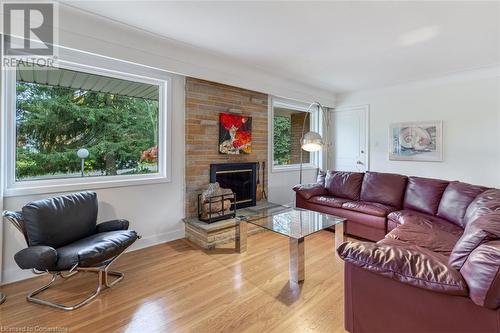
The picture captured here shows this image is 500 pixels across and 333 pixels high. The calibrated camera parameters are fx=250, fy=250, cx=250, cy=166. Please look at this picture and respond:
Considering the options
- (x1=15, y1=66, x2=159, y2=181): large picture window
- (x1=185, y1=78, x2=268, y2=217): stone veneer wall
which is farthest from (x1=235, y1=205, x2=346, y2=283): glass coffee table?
(x1=15, y1=66, x2=159, y2=181): large picture window

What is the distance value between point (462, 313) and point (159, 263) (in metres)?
2.51

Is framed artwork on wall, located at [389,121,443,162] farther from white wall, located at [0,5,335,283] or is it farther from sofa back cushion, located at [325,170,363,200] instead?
white wall, located at [0,5,335,283]

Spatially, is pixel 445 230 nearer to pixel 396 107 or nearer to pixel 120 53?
pixel 396 107

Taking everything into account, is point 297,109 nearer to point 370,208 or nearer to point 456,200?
point 370,208

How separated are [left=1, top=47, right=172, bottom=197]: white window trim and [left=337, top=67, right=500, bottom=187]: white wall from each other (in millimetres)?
4017

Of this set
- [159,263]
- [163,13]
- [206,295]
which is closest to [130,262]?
[159,263]

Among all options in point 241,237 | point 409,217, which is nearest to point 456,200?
point 409,217

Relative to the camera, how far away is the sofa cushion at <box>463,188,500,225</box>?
7.22 feet

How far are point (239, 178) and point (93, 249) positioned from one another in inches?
93.6

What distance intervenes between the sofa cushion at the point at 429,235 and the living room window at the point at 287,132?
256cm

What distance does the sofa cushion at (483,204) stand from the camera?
2.20 m

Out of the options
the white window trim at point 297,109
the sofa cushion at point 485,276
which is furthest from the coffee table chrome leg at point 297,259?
the white window trim at point 297,109

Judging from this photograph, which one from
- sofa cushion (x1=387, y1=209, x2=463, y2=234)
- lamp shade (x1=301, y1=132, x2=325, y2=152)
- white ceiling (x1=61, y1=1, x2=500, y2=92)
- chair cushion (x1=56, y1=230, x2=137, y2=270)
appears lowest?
chair cushion (x1=56, y1=230, x2=137, y2=270)

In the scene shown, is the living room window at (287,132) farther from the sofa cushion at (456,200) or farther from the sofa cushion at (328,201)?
the sofa cushion at (456,200)
